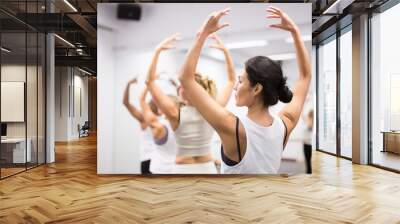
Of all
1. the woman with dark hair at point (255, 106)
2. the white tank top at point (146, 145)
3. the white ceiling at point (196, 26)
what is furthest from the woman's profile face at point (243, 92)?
the white tank top at point (146, 145)

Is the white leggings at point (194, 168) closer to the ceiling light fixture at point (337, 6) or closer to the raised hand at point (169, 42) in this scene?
the raised hand at point (169, 42)

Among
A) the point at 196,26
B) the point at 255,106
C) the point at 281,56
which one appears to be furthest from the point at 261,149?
the point at 196,26

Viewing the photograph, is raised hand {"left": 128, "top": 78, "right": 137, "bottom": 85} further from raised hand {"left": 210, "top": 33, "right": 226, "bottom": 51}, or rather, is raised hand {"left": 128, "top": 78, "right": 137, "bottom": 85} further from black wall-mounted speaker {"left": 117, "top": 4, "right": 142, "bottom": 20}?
raised hand {"left": 210, "top": 33, "right": 226, "bottom": 51}

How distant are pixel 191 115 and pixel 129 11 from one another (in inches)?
76.2

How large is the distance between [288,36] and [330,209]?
296 centimetres

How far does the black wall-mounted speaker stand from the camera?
611 cm

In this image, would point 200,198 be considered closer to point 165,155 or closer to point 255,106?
point 165,155

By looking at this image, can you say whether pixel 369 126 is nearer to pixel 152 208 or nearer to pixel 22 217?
pixel 152 208

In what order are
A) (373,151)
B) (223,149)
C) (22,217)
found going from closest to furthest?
1. (22,217)
2. (223,149)
3. (373,151)

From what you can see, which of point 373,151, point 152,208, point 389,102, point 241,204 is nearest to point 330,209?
point 241,204

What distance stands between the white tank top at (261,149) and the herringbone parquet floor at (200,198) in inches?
7.2

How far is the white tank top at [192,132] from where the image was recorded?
5.98 metres

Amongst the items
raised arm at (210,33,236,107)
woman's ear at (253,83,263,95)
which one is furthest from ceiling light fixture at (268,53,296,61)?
raised arm at (210,33,236,107)

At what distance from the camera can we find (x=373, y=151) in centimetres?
770
